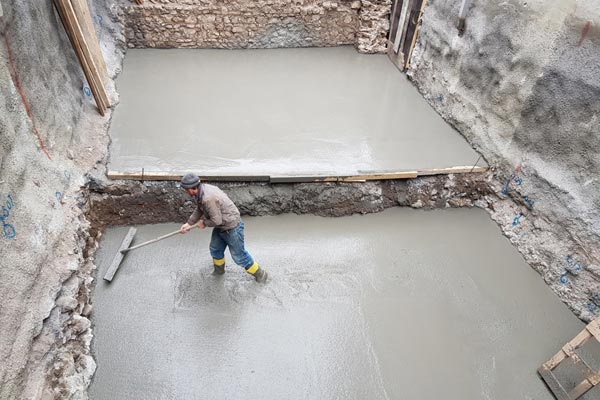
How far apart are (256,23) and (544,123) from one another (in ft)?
16.6

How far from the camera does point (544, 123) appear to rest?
389cm

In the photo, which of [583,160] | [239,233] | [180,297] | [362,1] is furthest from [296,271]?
[362,1]

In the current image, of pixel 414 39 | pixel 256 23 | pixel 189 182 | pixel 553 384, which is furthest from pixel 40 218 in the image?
A: pixel 414 39

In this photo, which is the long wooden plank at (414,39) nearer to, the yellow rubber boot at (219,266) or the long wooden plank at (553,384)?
the yellow rubber boot at (219,266)

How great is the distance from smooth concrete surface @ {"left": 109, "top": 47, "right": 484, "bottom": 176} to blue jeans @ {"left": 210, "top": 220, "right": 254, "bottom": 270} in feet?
3.02

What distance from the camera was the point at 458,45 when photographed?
5125 millimetres

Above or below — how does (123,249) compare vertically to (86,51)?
below

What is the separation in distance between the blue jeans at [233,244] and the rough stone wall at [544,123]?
3062 millimetres

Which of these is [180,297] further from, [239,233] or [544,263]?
[544,263]

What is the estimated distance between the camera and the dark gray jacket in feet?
10.1

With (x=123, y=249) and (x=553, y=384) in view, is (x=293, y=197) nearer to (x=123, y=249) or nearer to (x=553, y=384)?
(x=123, y=249)

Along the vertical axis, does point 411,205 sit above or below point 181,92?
below

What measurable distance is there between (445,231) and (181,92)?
4174mm

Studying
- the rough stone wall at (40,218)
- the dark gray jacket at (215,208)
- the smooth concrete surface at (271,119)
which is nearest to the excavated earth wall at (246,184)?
the rough stone wall at (40,218)
